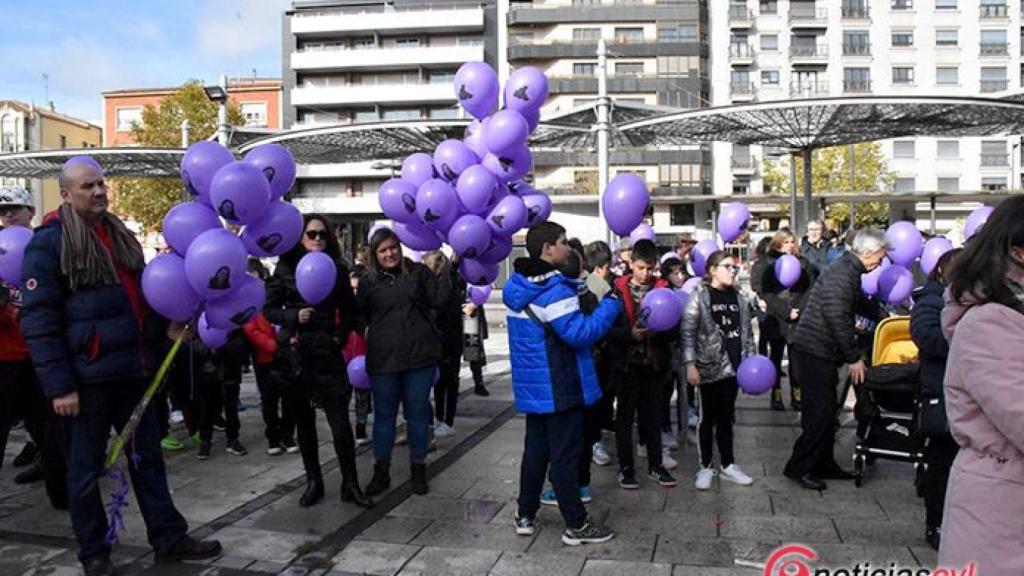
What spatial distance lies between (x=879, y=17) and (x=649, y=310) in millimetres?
63750

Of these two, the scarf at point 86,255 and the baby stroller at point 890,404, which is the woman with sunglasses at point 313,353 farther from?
the baby stroller at point 890,404

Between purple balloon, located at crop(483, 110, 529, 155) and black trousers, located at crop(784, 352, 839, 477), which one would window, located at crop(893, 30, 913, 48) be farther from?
black trousers, located at crop(784, 352, 839, 477)

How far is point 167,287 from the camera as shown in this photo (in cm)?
398

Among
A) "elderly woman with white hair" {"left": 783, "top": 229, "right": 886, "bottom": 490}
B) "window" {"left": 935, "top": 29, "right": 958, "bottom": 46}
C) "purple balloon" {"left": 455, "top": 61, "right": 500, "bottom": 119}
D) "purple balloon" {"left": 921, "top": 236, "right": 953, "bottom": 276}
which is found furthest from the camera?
"window" {"left": 935, "top": 29, "right": 958, "bottom": 46}

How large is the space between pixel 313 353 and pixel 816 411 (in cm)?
340

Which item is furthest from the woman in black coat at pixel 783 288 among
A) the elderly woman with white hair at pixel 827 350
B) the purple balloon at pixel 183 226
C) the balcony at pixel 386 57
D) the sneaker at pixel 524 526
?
the balcony at pixel 386 57

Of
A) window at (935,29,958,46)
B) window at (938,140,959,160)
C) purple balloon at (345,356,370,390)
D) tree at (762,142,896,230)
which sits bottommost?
purple balloon at (345,356,370,390)

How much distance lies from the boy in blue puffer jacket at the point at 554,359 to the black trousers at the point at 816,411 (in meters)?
1.80

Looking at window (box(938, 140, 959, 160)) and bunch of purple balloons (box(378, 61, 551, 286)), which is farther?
window (box(938, 140, 959, 160))

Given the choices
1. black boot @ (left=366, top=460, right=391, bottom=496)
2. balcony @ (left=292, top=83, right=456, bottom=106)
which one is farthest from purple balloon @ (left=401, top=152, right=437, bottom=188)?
balcony @ (left=292, top=83, right=456, bottom=106)

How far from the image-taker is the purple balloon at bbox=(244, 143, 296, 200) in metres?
4.61

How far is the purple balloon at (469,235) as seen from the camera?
19.5 ft

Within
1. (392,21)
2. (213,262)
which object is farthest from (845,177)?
(213,262)

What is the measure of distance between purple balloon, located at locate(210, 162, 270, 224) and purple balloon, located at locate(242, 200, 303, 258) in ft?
0.91
